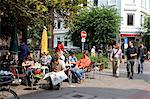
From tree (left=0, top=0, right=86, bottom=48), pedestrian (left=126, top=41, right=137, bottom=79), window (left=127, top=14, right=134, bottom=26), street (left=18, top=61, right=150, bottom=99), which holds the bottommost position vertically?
street (left=18, top=61, right=150, bottom=99)

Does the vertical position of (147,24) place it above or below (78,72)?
above

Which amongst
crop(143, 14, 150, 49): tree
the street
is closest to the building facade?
crop(143, 14, 150, 49): tree

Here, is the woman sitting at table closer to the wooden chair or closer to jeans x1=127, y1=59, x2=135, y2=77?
the wooden chair

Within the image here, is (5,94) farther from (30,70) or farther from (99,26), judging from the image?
(99,26)

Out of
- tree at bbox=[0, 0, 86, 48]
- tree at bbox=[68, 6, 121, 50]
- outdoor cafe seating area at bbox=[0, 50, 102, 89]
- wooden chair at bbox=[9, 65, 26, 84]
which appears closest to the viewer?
tree at bbox=[0, 0, 86, 48]

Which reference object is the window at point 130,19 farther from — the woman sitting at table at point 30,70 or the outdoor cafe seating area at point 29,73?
the woman sitting at table at point 30,70

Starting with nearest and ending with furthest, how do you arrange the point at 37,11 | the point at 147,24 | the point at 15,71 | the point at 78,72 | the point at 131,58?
the point at 37,11, the point at 15,71, the point at 78,72, the point at 131,58, the point at 147,24

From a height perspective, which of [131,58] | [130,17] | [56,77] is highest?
[130,17]

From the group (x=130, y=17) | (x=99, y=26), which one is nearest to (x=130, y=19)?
(x=130, y=17)

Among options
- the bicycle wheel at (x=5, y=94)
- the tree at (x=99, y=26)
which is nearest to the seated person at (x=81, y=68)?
the bicycle wheel at (x=5, y=94)

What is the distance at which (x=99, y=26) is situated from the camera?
42344mm

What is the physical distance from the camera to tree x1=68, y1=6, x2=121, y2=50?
42344 mm

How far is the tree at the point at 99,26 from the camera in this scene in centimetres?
4234

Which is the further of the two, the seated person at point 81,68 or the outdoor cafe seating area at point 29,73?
the seated person at point 81,68
